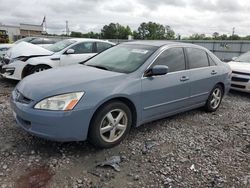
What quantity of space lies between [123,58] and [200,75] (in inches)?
62.5

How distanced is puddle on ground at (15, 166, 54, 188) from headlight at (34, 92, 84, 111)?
0.72 metres

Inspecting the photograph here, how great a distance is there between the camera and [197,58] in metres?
5.19

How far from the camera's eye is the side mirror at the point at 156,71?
157 inches

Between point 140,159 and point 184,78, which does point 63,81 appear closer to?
point 140,159

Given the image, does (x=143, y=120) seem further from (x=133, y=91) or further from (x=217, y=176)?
(x=217, y=176)

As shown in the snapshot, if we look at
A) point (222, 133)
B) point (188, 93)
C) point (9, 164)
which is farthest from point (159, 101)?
point (9, 164)

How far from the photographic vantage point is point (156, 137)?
421 cm

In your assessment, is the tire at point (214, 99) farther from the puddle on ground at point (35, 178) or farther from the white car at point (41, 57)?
the white car at point (41, 57)

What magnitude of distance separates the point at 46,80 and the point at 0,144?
1.08 m

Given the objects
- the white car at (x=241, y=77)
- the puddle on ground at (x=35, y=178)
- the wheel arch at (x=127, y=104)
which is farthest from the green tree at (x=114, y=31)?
the puddle on ground at (x=35, y=178)

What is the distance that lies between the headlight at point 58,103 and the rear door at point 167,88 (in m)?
1.17

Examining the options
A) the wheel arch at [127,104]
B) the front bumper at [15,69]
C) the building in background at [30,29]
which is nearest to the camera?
the wheel arch at [127,104]

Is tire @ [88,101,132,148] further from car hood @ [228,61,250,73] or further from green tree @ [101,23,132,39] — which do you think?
green tree @ [101,23,132,39]

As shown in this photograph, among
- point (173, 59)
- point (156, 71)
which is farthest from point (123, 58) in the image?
point (173, 59)
